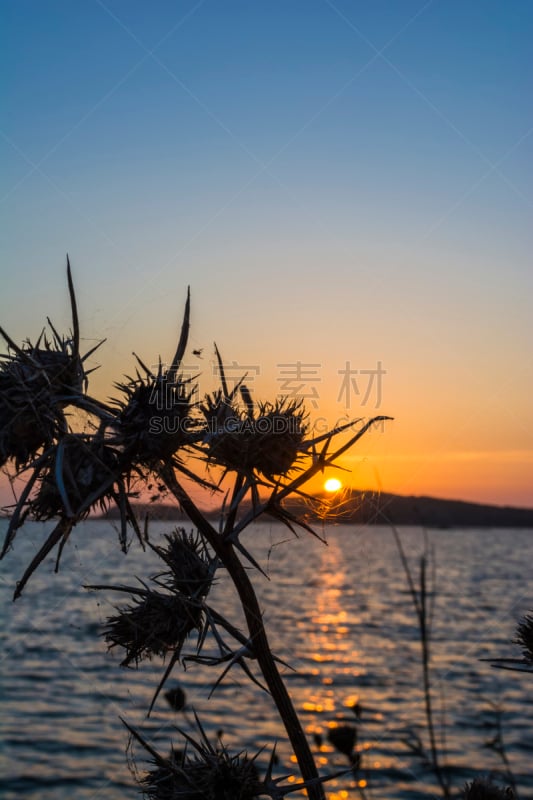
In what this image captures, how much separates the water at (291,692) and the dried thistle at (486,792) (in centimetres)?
112

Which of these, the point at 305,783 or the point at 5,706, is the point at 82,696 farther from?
the point at 305,783

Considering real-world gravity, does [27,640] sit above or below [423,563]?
below

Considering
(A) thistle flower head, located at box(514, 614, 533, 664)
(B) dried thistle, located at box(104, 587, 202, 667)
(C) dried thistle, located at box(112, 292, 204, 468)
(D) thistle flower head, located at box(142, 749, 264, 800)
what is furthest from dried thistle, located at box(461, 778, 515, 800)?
(C) dried thistle, located at box(112, 292, 204, 468)

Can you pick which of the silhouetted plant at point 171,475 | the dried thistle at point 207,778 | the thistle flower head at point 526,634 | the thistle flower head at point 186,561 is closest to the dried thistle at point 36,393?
the silhouetted plant at point 171,475

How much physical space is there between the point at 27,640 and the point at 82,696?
601 inches

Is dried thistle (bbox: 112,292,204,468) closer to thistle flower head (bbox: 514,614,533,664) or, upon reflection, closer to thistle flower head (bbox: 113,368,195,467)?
thistle flower head (bbox: 113,368,195,467)

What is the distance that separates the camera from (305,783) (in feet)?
8.77

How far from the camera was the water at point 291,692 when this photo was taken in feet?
62.5

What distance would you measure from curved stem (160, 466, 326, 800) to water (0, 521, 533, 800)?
138mm

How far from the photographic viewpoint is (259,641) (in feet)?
9.36

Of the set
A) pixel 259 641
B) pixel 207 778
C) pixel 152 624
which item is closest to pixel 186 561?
pixel 152 624

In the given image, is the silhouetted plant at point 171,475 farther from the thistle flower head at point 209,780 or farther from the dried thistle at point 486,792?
the dried thistle at point 486,792

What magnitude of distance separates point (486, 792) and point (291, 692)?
28309 mm

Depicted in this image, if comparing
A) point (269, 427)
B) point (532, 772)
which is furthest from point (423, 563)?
point (532, 772)
